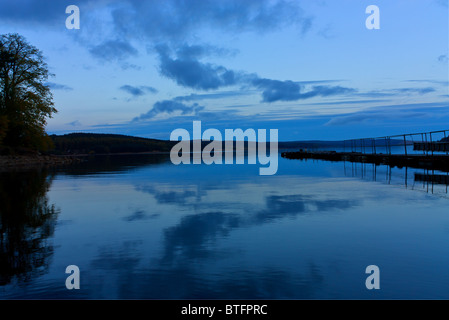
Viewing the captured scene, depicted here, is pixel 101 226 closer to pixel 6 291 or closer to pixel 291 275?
pixel 6 291

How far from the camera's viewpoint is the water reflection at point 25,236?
28.0ft

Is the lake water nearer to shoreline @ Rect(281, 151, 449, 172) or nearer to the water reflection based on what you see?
the water reflection

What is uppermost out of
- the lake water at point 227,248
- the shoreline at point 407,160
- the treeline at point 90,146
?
the treeline at point 90,146

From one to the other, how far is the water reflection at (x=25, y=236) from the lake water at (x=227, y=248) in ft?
0.10

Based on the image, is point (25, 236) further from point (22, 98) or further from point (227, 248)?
point (22, 98)

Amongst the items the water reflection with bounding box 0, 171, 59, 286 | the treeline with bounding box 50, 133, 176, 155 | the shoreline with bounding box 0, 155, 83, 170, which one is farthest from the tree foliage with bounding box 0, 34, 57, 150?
the treeline with bounding box 50, 133, 176, 155

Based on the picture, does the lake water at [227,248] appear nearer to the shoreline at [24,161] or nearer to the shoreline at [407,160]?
the shoreline at [407,160]

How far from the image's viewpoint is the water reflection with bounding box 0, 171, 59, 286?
854 cm

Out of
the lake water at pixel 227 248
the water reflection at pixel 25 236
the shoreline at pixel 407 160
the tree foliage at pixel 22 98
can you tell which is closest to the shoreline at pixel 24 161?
the tree foliage at pixel 22 98

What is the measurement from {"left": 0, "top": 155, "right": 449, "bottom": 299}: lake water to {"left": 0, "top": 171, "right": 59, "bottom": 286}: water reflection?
0.10 feet

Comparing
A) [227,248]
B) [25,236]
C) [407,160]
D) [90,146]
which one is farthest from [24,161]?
[90,146]

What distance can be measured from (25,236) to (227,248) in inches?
236

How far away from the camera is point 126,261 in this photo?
9211 millimetres
